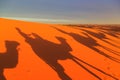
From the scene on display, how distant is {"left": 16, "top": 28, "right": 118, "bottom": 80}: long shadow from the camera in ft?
39.0

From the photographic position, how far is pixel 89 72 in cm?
1210

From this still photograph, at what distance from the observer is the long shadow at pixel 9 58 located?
35.9ft

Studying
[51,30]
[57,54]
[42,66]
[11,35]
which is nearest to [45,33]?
[51,30]

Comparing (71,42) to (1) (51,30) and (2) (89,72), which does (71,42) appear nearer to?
(1) (51,30)

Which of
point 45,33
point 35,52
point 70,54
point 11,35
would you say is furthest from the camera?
point 45,33

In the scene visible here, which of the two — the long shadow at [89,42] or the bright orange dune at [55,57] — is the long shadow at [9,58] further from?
the long shadow at [89,42]

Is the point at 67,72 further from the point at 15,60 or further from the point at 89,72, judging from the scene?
the point at 15,60

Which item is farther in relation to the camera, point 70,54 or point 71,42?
point 71,42

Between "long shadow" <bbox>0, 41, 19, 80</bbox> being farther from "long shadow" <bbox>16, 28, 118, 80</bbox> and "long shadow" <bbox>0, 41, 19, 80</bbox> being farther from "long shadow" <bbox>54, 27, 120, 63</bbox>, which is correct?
"long shadow" <bbox>54, 27, 120, 63</bbox>

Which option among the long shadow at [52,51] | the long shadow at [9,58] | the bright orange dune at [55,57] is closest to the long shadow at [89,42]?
the bright orange dune at [55,57]

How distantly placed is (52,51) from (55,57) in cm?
98

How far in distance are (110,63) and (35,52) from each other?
4.15 m

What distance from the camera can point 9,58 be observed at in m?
11.9

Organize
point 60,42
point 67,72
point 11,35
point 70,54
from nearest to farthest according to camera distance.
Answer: point 67,72
point 70,54
point 11,35
point 60,42
